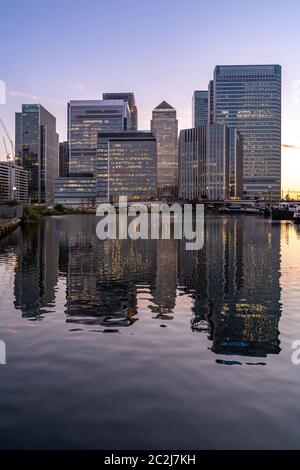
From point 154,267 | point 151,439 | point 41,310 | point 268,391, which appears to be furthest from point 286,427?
Answer: point 154,267

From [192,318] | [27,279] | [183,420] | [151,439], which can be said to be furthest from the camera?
[27,279]

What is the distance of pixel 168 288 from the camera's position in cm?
3444

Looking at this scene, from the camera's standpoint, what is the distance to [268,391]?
607 inches

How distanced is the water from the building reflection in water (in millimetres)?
127

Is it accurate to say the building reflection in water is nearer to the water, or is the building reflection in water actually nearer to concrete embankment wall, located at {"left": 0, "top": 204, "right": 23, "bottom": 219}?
the water

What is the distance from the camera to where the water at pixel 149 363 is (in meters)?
12.8

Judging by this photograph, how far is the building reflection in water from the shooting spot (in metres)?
23.3

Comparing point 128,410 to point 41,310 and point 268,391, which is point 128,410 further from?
point 41,310

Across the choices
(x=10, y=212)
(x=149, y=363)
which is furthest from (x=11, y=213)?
(x=149, y=363)

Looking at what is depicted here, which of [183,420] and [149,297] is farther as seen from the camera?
[149,297]

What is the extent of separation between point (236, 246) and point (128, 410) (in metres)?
55.4

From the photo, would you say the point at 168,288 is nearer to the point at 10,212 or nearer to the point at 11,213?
the point at 10,212

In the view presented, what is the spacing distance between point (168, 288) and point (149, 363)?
1628cm

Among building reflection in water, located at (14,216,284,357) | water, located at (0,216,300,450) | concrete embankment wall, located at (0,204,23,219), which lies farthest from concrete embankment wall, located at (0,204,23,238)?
water, located at (0,216,300,450)
